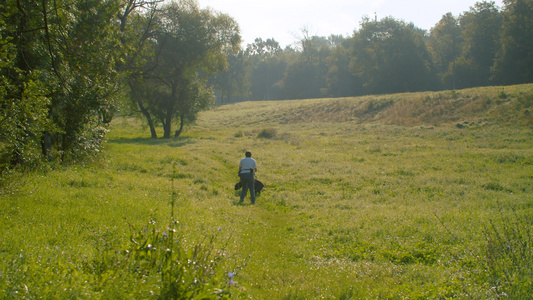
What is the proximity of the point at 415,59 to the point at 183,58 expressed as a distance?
54083mm

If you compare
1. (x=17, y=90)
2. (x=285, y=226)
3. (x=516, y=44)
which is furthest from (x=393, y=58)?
(x=17, y=90)

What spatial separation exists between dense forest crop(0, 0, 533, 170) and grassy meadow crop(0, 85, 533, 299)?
2.42 metres

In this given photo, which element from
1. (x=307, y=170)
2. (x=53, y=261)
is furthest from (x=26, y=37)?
(x=307, y=170)

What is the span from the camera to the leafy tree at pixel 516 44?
2298 inches

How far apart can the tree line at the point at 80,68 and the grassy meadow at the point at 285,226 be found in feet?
5.45

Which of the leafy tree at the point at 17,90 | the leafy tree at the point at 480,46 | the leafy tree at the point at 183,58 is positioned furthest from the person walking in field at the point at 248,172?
the leafy tree at the point at 480,46

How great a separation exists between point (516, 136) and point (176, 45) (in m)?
33.2

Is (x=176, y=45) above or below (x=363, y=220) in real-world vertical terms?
above

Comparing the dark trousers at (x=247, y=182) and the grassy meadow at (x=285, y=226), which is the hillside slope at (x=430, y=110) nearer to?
the grassy meadow at (x=285, y=226)

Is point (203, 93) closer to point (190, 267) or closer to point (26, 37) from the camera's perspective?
point (26, 37)

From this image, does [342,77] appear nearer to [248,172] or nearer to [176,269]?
[248,172]

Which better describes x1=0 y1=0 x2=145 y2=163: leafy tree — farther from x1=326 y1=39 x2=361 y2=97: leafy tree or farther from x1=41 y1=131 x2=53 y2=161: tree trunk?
x1=326 y1=39 x2=361 y2=97: leafy tree

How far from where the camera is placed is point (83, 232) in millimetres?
7582

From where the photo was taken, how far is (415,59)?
75312mm
